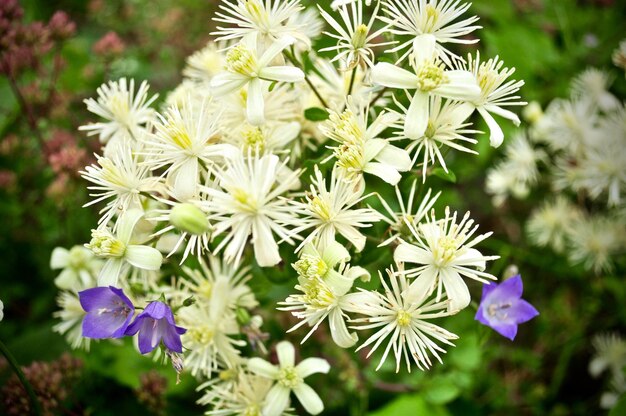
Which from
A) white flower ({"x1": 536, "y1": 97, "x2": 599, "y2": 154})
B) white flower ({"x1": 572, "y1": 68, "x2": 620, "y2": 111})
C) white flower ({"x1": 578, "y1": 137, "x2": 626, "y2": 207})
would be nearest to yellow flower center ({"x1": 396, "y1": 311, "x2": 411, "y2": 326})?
white flower ({"x1": 578, "y1": 137, "x2": 626, "y2": 207})

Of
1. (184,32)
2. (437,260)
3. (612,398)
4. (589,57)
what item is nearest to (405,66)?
(437,260)

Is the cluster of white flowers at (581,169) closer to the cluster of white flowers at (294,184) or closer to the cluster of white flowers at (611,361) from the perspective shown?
the cluster of white flowers at (611,361)

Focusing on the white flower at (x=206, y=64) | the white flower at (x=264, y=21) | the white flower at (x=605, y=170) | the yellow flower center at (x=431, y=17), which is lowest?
the white flower at (x=264, y=21)

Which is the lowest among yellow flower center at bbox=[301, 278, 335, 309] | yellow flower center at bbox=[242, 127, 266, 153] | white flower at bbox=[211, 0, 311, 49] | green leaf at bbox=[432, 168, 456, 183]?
yellow flower center at bbox=[301, 278, 335, 309]

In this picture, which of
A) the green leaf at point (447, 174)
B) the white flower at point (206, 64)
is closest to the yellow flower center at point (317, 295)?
the green leaf at point (447, 174)

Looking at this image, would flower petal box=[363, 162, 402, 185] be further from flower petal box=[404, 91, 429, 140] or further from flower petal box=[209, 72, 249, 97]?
flower petal box=[209, 72, 249, 97]

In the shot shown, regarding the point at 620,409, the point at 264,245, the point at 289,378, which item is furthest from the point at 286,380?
the point at 620,409

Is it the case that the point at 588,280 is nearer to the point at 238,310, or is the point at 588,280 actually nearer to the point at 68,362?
the point at 238,310
